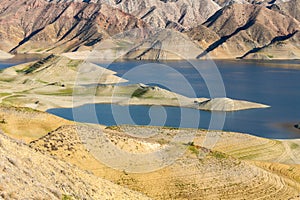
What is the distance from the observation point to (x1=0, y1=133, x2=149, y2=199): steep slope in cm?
1717

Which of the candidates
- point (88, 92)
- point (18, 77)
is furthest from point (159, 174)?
point (18, 77)

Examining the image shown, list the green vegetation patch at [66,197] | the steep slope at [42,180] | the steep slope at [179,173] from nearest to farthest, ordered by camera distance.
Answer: the steep slope at [42,180], the green vegetation patch at [66,197], the steep slope at [179,173]

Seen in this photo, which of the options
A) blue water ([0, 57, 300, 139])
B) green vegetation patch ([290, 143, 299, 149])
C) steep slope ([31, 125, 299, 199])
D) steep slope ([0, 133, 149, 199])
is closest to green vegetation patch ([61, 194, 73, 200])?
steep slope ([0, 133, 149, 199])

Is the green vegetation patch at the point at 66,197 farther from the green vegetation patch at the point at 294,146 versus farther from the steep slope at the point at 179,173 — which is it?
the green vegetation patch at the point at 294,146

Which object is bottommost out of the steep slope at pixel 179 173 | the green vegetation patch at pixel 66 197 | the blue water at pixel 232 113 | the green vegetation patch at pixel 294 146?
the blue water at pixel 232 113

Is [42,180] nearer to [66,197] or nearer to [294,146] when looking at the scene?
[66,197]

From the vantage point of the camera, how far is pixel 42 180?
65.3 ft

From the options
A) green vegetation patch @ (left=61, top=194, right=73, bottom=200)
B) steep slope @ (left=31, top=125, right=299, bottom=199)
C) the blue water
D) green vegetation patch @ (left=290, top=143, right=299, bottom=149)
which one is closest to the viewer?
green vegetation patch @ (left=61, top=194, right=73, bottom=200)

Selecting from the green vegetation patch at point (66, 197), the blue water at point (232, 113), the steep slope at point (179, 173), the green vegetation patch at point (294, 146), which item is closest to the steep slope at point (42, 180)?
the green vegetation patch at point (66, 197)

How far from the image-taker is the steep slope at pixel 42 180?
1717 cm

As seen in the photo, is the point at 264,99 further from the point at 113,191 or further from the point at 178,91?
the point at 113,191

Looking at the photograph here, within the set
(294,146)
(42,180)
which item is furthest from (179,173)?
(294,146)

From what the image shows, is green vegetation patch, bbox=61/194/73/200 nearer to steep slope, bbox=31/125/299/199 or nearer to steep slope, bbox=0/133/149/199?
steep slope, bbox=0/133/149/199

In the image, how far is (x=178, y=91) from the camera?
131m
